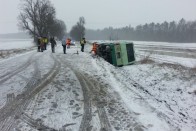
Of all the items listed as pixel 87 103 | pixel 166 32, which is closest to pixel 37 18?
pixel 87 103

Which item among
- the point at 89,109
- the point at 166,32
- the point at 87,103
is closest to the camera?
the point at 89,109

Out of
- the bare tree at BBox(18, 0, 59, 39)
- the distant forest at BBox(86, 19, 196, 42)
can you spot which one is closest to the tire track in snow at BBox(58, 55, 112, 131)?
the bare tree at BBox(18, 0, 59, 39)

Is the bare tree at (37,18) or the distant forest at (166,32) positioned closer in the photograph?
the bare tree at (37,18)

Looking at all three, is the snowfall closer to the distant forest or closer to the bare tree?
the bare tree

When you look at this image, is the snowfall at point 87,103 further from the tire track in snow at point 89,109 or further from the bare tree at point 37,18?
the bare tree at point 37,18

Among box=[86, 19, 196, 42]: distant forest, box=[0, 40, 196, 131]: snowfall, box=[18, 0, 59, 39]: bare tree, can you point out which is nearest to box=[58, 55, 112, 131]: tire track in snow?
box=[0, 40, 196, 131]: snowfall

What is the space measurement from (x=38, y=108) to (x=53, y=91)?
1.96m

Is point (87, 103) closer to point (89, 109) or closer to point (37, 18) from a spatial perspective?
point (89, 109)

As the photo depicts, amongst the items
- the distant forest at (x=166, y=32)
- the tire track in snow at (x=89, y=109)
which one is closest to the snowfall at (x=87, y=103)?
the tire track in snow at (x=89, y=109)

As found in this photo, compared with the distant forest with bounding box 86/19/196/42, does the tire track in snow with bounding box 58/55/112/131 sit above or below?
below

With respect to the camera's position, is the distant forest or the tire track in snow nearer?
the tire track in snow

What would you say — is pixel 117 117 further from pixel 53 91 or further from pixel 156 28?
pixel 156 28

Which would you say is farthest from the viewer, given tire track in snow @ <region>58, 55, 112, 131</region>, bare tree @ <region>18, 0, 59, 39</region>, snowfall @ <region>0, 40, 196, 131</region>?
bare tree @ <region>18, 0, 59, 39</region>

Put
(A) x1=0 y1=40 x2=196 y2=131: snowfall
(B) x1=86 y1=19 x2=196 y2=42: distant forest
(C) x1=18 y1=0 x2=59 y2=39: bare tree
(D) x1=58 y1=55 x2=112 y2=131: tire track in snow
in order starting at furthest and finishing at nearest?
(B) x1=86 y1=19 x2=196 y2=42: distant forest < (C) x1=18 y1=0 x2=59 y2=39: bare tree < (A) x1=0 y1=40 x2=196 y2=131: snowfall < (D) x1=58 y1=55 x2=112 y2=131: tire track in snow
